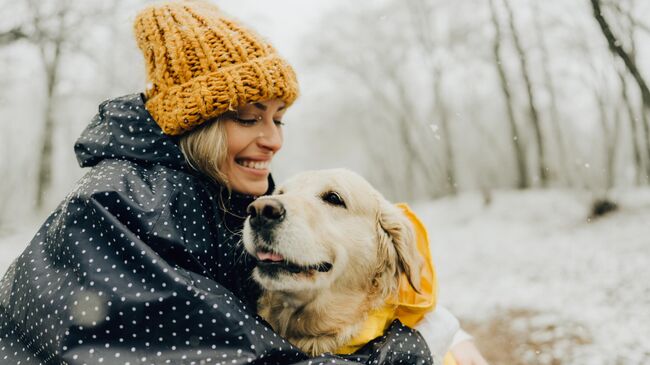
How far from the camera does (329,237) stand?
2.57m

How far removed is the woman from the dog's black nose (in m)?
0.15

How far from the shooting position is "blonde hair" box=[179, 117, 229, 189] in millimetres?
2217

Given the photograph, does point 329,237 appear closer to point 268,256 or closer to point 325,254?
point 325,254

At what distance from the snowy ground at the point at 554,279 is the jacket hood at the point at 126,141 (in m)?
4.67

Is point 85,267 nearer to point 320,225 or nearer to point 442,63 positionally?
point 320,225

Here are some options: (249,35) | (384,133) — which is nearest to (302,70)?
(384,133)

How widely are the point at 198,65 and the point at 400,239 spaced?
1.57 metres

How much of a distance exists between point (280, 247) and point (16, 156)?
35.4m

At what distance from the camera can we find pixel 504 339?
5.86 metres

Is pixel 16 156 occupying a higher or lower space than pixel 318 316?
lower

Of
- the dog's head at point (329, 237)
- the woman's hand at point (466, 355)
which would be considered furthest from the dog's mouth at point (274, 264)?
the woman's hand at point (466, 355)

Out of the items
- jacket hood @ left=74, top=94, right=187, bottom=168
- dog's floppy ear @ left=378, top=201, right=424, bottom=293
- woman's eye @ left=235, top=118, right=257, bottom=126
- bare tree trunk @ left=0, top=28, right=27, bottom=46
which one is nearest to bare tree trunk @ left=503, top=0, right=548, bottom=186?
bare tree trunk @ left=0, top=28, right=27, bottom=46

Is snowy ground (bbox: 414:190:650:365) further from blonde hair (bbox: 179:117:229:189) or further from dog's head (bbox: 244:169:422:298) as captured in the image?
blonde hair (bbox: 179:117:229:189)

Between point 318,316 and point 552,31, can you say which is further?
point 552,31
